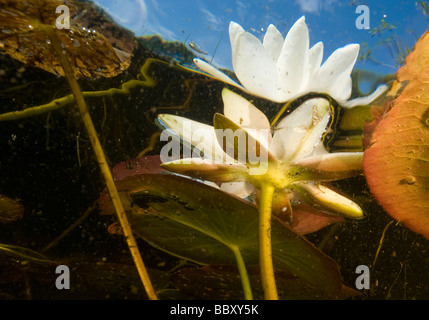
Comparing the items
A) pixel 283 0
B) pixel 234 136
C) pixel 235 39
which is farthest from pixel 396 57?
pixel 234 136

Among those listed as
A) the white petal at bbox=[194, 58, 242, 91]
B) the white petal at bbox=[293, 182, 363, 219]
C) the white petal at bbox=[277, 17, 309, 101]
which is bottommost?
the white petal at bbox=[293, 182, 363, 219]

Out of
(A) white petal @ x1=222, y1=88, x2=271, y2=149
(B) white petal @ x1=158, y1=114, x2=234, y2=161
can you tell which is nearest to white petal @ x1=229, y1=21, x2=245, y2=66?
(A) white petal @ x1=222, y1=88, x2=271, y2=149

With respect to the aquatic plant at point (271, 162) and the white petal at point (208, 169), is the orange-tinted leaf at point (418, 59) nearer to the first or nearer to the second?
the aquatic plant at point (271, 162)

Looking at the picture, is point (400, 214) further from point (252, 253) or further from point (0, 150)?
point (0, 150)

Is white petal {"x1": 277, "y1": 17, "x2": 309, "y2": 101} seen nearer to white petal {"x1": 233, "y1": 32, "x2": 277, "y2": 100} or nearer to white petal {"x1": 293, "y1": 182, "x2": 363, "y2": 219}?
white petal {"x1": 233, "y1": 32, "x2": 277, "y2": 100}

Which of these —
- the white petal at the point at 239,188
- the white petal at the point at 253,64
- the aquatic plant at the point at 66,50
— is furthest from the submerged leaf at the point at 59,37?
the white petal at the point at 239,188
